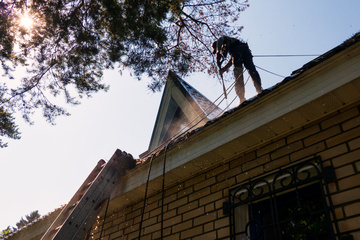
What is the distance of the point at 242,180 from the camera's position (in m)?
3.70

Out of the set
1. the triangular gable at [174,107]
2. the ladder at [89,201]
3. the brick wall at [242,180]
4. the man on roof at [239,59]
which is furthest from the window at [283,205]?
the triangular gable at [174,107]

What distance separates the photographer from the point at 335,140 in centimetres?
305

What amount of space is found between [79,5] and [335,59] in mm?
5344

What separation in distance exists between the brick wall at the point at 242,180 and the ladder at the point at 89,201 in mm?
644

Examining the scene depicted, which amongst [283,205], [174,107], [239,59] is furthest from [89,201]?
[174,107]

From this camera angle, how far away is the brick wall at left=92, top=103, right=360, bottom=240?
8.99 feet

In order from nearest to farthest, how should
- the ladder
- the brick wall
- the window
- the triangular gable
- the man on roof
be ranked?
the brick wall → the window → the ladder → the man on roof → the triangular gable

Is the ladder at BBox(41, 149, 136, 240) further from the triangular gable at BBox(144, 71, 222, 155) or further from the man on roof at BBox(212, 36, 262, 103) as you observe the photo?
the triangular gable at BBox(144, 71, 222, 155)

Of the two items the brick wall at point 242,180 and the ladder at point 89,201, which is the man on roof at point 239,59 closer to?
the brick wall at point 242,180

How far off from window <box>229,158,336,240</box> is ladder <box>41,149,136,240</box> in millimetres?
2078

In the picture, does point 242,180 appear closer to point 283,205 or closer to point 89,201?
point 283,205

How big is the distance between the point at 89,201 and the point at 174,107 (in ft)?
14.3

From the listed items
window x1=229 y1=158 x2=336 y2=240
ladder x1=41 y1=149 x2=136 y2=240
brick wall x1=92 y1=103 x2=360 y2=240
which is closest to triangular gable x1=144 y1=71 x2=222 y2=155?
ladder x1=41 y1=149 x2=136 y2=240

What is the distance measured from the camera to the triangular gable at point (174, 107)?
7676 millimetres
